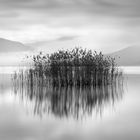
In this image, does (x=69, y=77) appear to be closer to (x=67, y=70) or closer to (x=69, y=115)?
(x=67, y=70)

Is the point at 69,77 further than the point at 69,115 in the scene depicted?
Yes

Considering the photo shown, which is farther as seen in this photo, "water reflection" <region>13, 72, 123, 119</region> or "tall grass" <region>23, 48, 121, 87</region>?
"tall grass" <region>23, 48, 121, 87</region>

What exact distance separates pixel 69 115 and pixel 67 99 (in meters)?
2.97

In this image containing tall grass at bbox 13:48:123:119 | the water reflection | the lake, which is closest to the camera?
the lake

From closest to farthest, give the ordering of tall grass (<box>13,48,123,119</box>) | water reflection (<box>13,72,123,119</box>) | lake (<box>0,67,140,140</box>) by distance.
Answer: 1. lake (<box>0,67,140,140</box>)
2. water reflection (<box>13,72,123,119</box>)
3. tall grass (<box>13,48,123,119</box>)

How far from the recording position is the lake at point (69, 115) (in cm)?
618

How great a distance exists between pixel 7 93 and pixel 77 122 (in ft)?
20.7

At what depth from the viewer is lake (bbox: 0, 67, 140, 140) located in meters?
6.18

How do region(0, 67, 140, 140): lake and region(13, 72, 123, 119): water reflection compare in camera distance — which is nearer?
region(0, 67, 140, 140): lake

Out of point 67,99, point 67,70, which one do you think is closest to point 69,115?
point 67,99

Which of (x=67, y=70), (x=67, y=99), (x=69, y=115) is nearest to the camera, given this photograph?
(x=69, y=115)

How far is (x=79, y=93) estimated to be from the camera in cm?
1259

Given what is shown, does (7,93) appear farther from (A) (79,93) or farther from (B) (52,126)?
(B) (52,126)

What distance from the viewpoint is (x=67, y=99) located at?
36.8 ft
